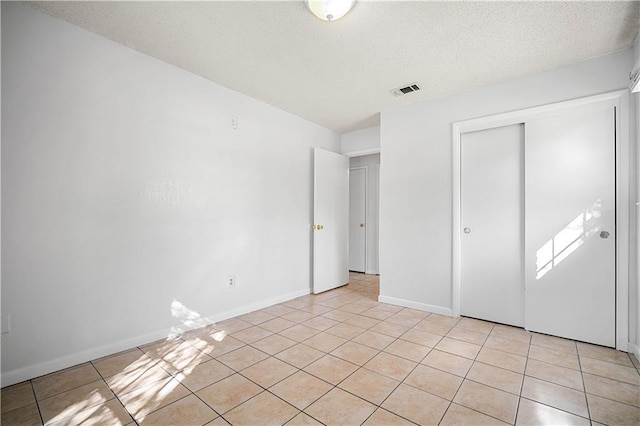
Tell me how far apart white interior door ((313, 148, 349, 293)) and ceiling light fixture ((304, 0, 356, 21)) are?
2.35 m

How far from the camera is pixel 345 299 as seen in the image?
13.3 feet

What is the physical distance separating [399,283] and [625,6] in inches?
123

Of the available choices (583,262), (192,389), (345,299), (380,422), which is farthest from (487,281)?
(192,389)

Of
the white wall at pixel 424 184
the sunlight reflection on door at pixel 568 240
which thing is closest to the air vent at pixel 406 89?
the white wall at pixel 424 184

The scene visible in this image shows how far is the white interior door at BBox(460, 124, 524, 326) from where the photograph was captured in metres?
3.04

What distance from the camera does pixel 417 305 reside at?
3.59 m

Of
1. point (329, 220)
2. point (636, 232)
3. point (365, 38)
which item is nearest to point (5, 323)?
point (365, 38)

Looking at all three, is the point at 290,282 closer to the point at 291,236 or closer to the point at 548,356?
the point at 291,236

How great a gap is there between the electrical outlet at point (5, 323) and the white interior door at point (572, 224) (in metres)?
4.34

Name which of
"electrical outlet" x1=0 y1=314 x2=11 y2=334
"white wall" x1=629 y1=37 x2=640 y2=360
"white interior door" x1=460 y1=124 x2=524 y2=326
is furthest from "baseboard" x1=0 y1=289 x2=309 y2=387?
"white wall" x1=629 y1=37 x2=640 y2=360

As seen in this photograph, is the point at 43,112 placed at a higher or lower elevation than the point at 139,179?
higher

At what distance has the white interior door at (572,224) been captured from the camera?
2.55 meters

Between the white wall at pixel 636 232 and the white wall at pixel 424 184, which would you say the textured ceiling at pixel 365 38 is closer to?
the white wall at pixel 424 184

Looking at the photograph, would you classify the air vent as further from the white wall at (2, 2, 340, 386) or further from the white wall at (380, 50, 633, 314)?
the white wall at (2, 2, 340, 386)
